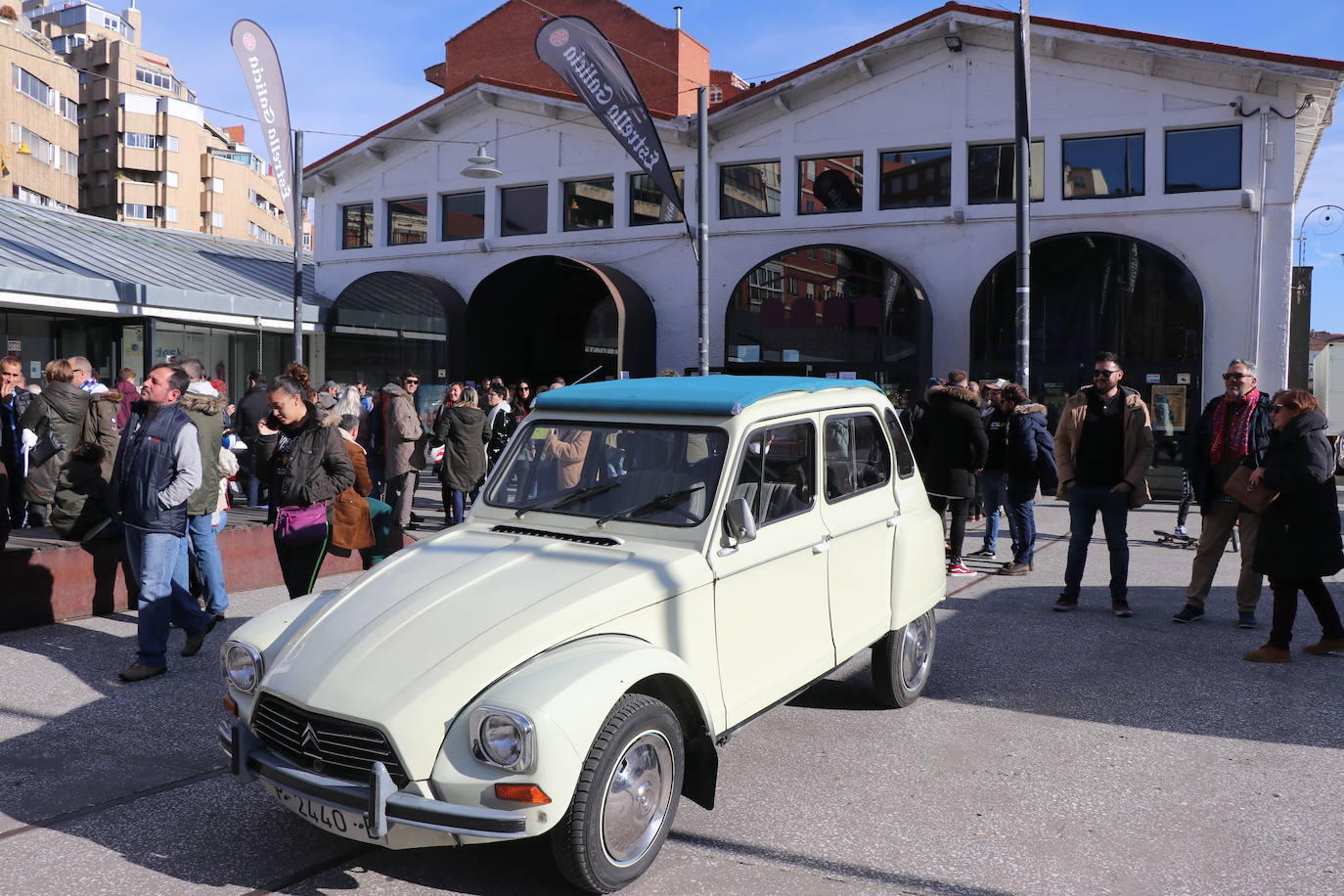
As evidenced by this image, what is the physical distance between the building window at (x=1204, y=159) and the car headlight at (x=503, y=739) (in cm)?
1716

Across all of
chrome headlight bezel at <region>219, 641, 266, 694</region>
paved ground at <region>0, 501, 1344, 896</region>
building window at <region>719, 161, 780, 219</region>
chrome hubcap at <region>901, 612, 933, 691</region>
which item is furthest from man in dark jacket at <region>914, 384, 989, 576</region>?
building window at <region>719, 161, 780, 219</region>

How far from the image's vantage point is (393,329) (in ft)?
77.6

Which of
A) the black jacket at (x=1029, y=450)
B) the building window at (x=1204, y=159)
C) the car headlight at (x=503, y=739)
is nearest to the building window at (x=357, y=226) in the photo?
the building window at (x=1204, y=159)

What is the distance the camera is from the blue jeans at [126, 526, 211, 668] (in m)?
6.17

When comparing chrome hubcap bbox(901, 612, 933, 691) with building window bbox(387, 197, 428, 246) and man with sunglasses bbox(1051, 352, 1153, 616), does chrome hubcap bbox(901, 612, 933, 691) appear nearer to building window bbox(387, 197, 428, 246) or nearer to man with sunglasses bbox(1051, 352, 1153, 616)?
man with sunglasses bbox(1051, 352, 1153, 616)

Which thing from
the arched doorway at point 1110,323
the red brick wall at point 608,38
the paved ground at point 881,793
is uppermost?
the red brick wall at point 608,38

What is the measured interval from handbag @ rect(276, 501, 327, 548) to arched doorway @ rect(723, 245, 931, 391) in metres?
13.5

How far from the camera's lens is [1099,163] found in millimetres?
17688

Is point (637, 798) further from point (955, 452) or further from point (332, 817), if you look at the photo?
point (955, 452)

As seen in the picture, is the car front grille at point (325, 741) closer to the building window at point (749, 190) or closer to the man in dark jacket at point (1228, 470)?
the man in dark jacket at point (1228, 470)

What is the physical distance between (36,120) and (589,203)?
42458 millimetres

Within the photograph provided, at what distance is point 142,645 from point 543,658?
12.4 ft

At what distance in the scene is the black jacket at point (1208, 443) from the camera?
7.54 m

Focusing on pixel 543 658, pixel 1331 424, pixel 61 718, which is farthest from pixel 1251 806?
pixel 1331 424
